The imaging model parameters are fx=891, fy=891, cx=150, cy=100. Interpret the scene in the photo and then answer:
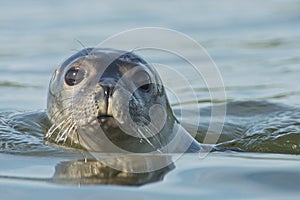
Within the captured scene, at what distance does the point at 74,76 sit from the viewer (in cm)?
504

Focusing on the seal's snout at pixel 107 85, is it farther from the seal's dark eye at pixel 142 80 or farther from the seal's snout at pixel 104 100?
the seal's dark eye at pixel 142 80

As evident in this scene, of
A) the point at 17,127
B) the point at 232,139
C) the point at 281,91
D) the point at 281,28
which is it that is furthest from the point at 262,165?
the point at 281,28

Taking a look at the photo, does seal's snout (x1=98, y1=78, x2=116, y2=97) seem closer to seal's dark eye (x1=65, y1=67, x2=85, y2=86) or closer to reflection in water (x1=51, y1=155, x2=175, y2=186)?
seal's dark eye (x1=65, y1=67, x2=85, y2=86)

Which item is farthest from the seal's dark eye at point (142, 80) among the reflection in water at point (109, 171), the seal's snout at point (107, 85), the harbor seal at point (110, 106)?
the reflection in water at point (109, 171)

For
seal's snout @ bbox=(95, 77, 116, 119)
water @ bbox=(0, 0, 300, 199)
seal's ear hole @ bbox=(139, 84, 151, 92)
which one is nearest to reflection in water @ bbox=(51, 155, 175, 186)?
water @ bbox=(0, 0, 300, 199)

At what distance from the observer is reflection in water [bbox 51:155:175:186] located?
4383 millimetres

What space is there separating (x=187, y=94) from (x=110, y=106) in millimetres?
3295

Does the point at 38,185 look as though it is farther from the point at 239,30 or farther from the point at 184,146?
the point at 239,30

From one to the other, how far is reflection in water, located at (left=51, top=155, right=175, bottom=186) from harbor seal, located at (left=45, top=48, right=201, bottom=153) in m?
0.12

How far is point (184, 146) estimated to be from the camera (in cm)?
548

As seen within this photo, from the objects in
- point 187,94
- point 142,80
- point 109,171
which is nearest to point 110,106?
point 109,171

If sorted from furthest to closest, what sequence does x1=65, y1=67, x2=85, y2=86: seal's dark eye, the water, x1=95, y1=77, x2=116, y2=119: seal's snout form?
x1=65, y1=67, x2=85, y2=86: seal's dark eye < x1=95, y1=77, x2=116, y2=119: seal's snout < the water

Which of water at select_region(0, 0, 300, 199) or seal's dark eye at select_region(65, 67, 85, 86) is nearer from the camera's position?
water at select_region(0, 0, 300, 199)

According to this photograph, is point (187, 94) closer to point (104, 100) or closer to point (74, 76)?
point (74, 76)
